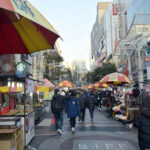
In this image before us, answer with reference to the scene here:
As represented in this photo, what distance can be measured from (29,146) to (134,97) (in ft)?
21.7

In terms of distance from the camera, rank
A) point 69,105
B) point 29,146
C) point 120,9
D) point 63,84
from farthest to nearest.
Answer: point 120,9, point 63,84, point 69,105, point 29,146

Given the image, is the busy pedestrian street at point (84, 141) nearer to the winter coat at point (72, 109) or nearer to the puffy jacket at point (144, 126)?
the winter coat at point (72, 109)

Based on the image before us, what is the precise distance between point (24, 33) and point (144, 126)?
3.29 metres

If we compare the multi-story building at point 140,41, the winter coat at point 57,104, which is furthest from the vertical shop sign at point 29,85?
the multi-story building at point 140,41

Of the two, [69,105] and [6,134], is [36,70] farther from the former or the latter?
[6,134]

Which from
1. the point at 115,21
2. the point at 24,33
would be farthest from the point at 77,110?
the point at 115,21

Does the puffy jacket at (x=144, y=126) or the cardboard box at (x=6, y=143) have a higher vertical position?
the puffy jacket at (x=144, y=126)

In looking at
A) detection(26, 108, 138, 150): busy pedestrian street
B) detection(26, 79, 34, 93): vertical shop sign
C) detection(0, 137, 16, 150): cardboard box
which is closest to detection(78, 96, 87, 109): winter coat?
detection(26, 108, 138, 150): busy pedestrian street

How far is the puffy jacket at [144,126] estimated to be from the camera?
4332 millimetres

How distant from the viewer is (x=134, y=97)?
427 inches

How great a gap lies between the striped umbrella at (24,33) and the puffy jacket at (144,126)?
2546 mm

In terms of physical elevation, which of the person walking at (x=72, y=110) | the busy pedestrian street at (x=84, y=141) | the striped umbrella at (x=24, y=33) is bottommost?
the busy pedestrian street at (x=84, y=141)

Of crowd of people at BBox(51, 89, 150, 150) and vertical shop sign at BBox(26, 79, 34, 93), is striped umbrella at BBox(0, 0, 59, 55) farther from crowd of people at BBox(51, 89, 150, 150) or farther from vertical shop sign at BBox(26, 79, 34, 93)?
crowd of people at BBox(51, 89, 150, 150)

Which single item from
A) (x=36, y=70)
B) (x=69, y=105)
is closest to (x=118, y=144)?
(x=69, y=105)
